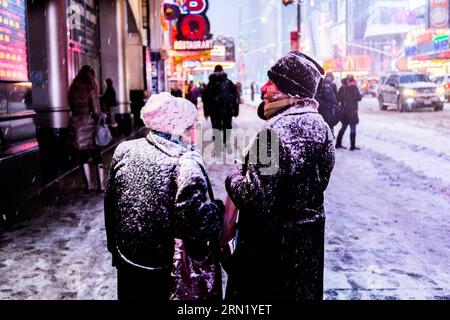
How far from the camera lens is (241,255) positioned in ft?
9.86

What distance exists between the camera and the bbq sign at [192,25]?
33.4 meters

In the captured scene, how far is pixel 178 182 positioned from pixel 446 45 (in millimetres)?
66173

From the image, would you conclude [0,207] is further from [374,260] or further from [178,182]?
[178,182]

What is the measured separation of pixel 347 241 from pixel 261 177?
393 cm

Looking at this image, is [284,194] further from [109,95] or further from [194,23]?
[194,23]

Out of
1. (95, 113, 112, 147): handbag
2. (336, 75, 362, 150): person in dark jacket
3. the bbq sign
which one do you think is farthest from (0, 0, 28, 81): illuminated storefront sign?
the bbq sign

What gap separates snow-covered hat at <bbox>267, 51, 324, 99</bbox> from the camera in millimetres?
2998

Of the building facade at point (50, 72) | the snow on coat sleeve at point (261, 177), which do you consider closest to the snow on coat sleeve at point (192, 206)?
the snow on coat sleeve at point (261, 177)

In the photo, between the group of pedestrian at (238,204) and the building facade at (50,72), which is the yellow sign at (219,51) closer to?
the building facade at (50,72)

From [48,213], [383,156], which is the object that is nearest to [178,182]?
[48,213]

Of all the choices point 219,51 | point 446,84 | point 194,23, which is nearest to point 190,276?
point 194,23

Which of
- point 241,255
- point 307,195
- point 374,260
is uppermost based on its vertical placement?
point 307,195

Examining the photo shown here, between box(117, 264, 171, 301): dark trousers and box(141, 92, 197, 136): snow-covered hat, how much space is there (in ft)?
2.39

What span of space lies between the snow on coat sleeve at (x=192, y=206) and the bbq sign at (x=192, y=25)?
3105 cm
